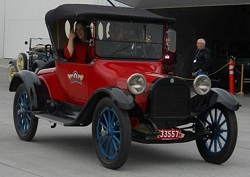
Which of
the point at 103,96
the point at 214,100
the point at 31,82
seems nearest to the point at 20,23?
the point at 31,82

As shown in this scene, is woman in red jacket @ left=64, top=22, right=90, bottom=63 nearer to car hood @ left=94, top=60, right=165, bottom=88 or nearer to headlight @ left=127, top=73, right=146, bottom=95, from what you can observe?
car hood @ left=94, top=60, right=165, bottom=88

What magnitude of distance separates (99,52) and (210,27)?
1773 cm

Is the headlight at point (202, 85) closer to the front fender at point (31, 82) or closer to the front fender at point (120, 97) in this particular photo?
the front fender at point (120, 97)

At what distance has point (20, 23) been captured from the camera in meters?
39.3

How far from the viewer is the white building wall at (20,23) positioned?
121ft

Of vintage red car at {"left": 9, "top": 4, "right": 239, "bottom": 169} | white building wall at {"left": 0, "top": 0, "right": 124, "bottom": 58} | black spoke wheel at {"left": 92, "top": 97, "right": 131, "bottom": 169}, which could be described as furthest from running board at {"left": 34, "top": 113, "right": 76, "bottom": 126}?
white building wall at {"left": 0, "top": 0, "right": 124, "bottom": 58}

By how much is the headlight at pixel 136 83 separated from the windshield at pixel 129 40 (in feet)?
3.46

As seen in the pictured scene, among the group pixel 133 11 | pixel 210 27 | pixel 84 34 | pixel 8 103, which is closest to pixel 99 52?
pixel 84 34

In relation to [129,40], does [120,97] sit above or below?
below

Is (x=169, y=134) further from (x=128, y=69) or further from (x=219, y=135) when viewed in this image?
(x=128, y=69)

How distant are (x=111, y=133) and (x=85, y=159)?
2.48 feet

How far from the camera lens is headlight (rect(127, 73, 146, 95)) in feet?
23.9

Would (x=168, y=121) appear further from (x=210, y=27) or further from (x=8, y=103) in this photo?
(x=210, y=27)

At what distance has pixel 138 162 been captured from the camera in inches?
308
